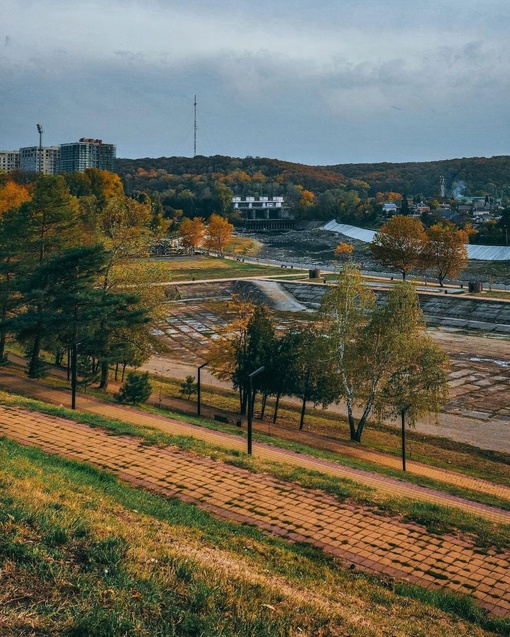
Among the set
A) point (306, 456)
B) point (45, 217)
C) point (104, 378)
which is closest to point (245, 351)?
point (104, 378)

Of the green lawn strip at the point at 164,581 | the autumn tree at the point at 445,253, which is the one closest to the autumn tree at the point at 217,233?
the autumn tree at the point at 445,253

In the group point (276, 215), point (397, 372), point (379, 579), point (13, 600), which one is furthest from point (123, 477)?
point (276, 215)

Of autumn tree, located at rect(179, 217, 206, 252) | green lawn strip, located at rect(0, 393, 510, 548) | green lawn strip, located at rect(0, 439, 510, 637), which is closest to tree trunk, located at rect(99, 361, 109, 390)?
green lawn strip, located at rect(0, 393, 510, 548)

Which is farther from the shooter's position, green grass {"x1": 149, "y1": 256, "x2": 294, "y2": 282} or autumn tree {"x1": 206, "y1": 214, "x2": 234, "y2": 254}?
autumn tree {"x1": 206, "y1": 214, "x2": 234, "y2": 254}

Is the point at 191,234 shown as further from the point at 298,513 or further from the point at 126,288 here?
A: the point at 298,513

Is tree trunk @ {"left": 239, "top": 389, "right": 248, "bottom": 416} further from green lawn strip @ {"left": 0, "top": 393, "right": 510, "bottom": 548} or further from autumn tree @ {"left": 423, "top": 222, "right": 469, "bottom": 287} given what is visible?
autumn tree @ {"left": 423, "top": 222, "right": 469, "bottom": 287}
